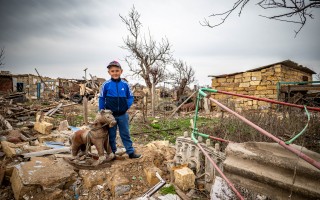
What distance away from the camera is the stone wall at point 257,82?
10336 millimetres

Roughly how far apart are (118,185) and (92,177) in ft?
1.63

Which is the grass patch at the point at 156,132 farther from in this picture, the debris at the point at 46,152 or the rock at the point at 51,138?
the debris at the point at 46,152

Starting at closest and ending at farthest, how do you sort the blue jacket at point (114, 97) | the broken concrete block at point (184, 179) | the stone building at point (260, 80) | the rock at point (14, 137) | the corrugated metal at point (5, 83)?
the broken concrete block at point (184, 179) < the blue jacket at point (114, 97) < the rock at point (14, 137) < the stone building at point (260, 80) < the corrugated metal at point (5, 83)

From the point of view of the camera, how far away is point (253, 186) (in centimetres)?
176

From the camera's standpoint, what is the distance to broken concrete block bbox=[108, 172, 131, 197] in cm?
304

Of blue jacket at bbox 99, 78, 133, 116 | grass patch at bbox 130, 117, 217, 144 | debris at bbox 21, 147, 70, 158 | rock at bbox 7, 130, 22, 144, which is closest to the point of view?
blue jacket at bbox 99, 78, 133, 116

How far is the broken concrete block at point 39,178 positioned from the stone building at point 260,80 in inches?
313

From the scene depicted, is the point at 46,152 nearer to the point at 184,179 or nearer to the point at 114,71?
the point at 114,71

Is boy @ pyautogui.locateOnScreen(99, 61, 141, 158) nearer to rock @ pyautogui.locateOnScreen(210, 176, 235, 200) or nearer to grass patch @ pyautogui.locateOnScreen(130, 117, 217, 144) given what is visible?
rock @ pyautogui.locateOnScreen(210, 176, 235, 200)

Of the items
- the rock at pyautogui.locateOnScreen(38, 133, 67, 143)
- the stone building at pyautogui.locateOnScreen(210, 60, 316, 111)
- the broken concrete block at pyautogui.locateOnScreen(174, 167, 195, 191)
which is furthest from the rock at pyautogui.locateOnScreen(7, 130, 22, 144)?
the stone building at pyautogui.locateOnScreen(210, 60, 316, 111)

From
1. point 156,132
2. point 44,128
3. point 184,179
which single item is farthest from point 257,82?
point 44,128

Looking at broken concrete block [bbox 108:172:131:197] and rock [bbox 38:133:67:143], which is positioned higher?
rock [bbox 38:133:67:143]

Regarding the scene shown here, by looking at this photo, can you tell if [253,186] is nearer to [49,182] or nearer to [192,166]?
[192,166]

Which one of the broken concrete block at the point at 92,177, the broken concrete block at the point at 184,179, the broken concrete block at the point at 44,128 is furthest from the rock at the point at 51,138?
the broken concrete block at the point at 184,179
